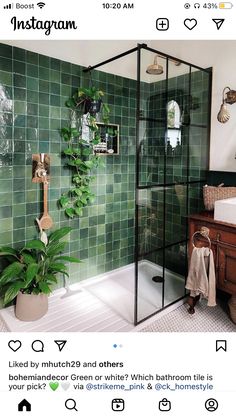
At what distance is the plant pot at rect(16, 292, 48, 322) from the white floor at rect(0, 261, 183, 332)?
0.03m

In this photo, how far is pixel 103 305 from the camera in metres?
1.88

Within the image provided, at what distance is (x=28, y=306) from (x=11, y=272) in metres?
0.26

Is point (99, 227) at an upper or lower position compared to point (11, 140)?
lower

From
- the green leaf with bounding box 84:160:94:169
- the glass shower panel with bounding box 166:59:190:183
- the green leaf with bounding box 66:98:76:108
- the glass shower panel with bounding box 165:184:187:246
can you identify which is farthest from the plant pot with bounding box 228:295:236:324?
the green leaf with bounding box 66:98:76:108

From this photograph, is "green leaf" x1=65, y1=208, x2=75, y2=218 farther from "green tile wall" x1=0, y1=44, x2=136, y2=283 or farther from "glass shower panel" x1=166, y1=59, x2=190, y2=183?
"glass shower panel" x1=166, y1=59, x2=190, y2=183
